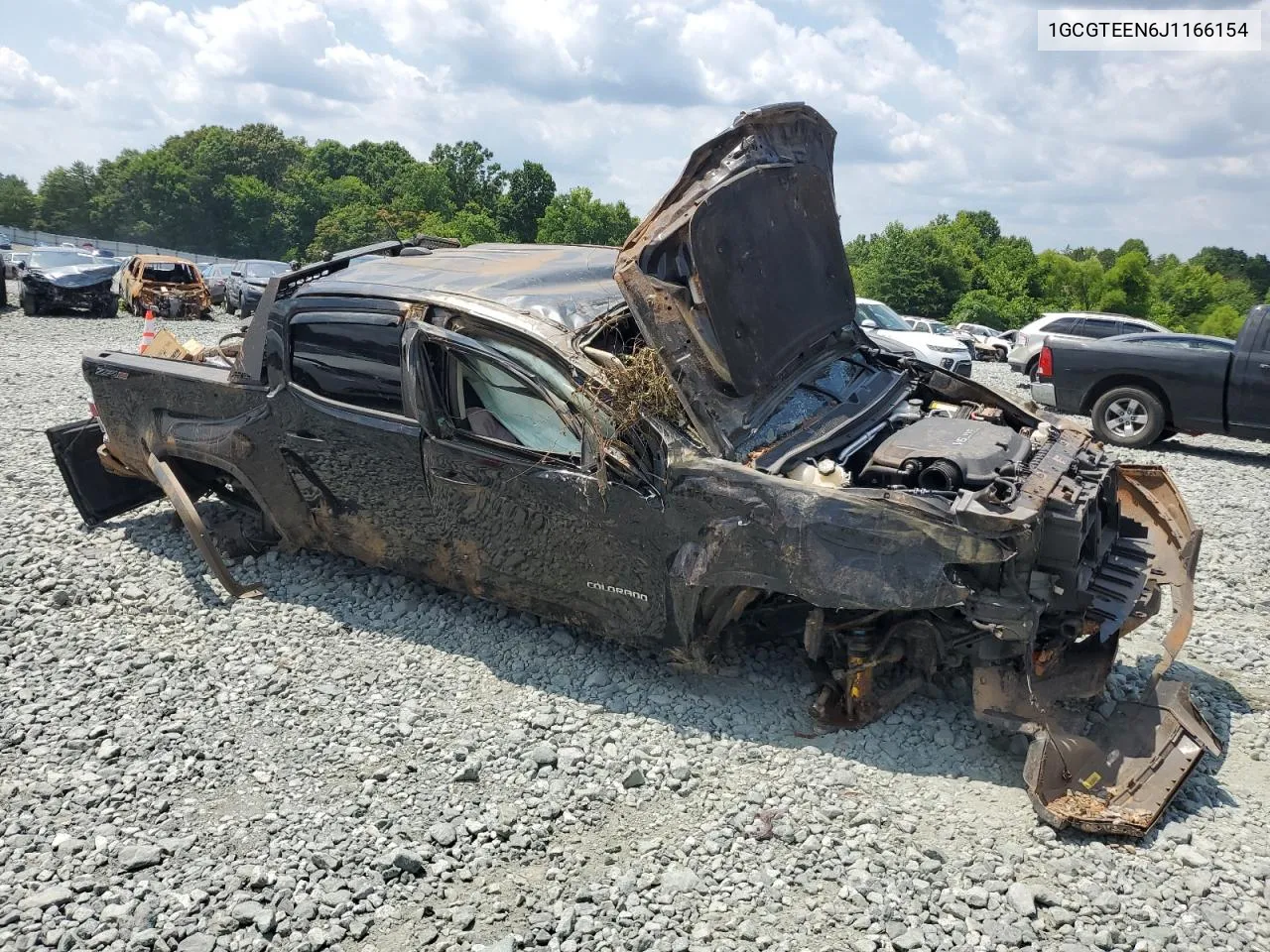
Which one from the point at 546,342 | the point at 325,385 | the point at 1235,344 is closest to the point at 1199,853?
the point at 546,342

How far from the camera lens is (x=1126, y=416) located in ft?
35.8

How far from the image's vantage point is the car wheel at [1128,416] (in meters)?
10.7

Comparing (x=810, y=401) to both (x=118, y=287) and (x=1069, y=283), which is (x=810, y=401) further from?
(x=1069, y=283)

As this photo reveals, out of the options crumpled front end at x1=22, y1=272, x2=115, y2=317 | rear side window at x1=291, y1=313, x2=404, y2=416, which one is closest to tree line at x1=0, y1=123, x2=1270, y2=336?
crumpled front end at x1=22, y1=272, x2=115, y2=317

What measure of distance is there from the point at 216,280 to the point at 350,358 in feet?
78.5

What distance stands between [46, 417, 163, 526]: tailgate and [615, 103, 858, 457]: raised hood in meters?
4.11

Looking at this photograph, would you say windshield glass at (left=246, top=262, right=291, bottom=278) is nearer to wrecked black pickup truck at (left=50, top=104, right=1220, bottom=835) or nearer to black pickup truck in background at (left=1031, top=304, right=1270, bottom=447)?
black pickup truck in background at (left=1031, top=304, right=1270, bottom=447)

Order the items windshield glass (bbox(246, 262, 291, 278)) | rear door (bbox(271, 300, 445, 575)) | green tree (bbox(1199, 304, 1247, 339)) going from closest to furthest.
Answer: rear door (bbox(271, 300, 445, 575)) → windshield glass (bbox(246, 262, 291, 278)) → green tree (bbox(1199, 304, 1247, 339))

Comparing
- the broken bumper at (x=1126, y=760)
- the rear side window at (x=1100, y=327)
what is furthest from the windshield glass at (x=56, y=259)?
the rear side window at (x=1100, y=327)

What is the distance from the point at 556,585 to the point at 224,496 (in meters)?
2.68

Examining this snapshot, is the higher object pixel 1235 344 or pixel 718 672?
pixel 1235 344

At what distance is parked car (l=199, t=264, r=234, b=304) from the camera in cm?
2584

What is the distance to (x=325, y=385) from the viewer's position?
5.12 metres

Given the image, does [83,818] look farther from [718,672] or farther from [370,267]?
[370,267]
